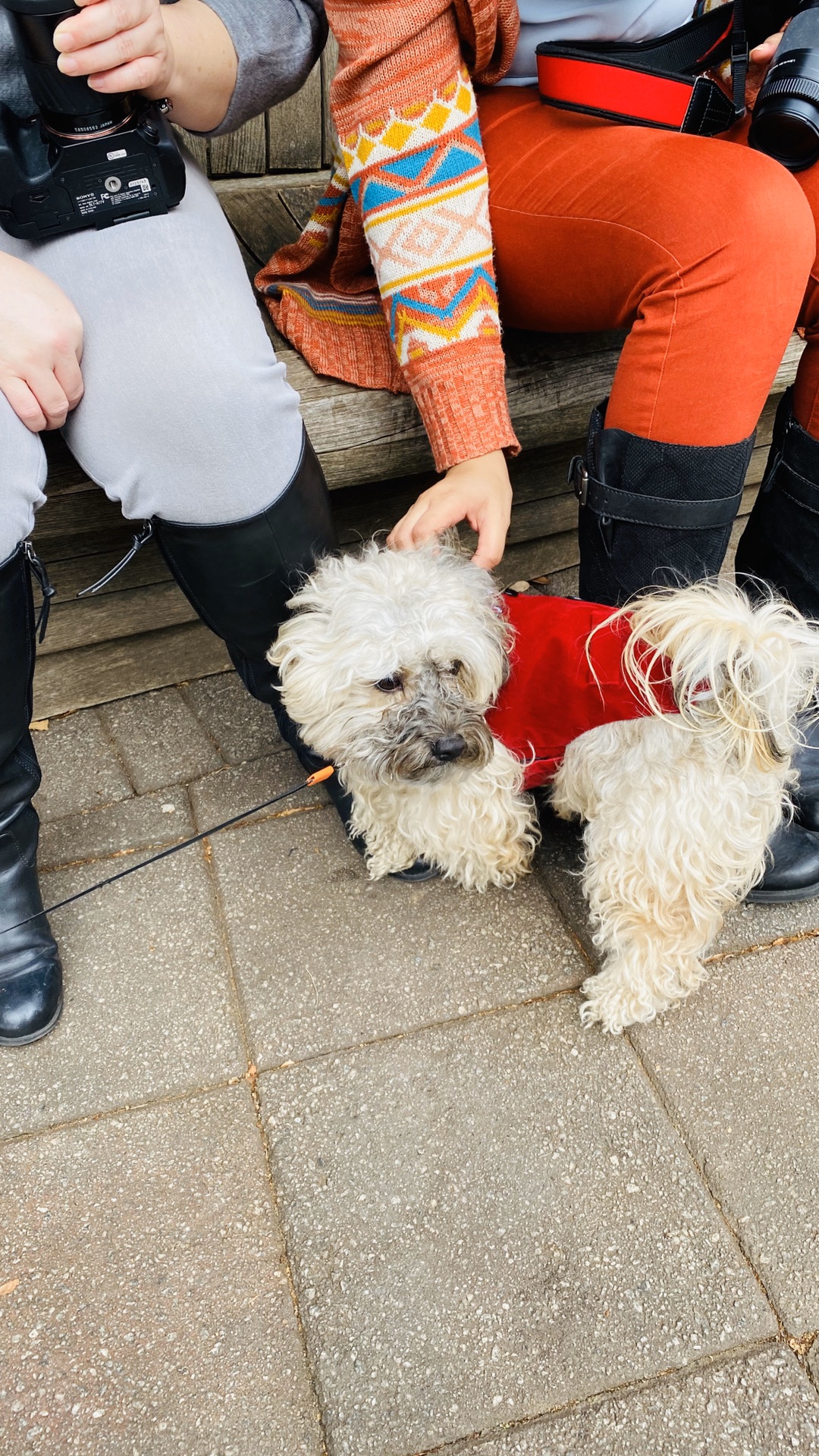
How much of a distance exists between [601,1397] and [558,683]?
3.46 feet

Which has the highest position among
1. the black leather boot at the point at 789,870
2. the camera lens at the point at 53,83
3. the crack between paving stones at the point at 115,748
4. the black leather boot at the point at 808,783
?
the camera lens at the point at 53,83

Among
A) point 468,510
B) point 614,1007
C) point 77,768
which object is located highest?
point 468,510

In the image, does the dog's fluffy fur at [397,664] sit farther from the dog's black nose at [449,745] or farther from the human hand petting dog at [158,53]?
the human hand petting dog at [158,53]

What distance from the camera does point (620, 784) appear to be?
5.23 feet

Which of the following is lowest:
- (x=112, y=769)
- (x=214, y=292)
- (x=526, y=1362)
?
(x=112, y=769)

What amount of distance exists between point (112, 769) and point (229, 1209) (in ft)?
3.82

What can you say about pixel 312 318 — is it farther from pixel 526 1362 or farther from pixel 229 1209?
pixel 526 1362

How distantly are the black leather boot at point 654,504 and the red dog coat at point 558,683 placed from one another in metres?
0.15

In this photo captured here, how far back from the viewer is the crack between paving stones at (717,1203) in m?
1.30

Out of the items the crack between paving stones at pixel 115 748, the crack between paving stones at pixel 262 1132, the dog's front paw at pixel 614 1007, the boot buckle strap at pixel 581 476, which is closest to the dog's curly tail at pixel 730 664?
the boot buckle strap at pixel 581 476

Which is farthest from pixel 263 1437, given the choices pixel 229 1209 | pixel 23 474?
pixel 23 474

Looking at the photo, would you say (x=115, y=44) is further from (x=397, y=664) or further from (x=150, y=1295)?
(x=150, y=1295)

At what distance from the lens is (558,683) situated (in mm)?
A: 1568

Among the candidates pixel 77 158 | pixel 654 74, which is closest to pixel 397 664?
pixel 77 158
